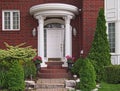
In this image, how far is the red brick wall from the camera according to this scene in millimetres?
22391

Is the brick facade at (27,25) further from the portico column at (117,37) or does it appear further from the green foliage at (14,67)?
the green foliage at (14,67)

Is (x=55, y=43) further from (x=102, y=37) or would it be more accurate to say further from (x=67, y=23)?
(x=102, y=37)

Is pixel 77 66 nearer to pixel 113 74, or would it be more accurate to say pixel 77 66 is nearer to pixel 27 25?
pixel 113 74

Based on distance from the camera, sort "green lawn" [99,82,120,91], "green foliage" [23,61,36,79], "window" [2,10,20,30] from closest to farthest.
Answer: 1. "green lawn" [99,82,120,91]
2. "green foliage" [23,61,36,79]
3. "window" [2,10,20,30]

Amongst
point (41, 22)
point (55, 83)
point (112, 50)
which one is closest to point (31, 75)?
point (55, 83)

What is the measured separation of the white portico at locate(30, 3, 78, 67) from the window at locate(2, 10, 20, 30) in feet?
4.79

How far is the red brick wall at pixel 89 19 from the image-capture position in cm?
2239

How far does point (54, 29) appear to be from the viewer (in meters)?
24.0

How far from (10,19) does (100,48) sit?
24.4ft

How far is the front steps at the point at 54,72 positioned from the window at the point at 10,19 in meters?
3.99

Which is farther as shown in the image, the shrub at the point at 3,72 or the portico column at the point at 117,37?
the portico column at the point at 117,37

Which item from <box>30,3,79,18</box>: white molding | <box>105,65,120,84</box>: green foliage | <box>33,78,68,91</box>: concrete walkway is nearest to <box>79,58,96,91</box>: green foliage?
<box>33,78,68,91</box>: concrete walkway

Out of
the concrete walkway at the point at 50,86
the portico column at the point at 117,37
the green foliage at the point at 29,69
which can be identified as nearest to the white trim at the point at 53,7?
the portico column at the point at 117,37

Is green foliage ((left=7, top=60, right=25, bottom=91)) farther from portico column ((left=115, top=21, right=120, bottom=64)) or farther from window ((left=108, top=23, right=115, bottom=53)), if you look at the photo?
window ((left=108, top=23, right=115, bottom=53))
